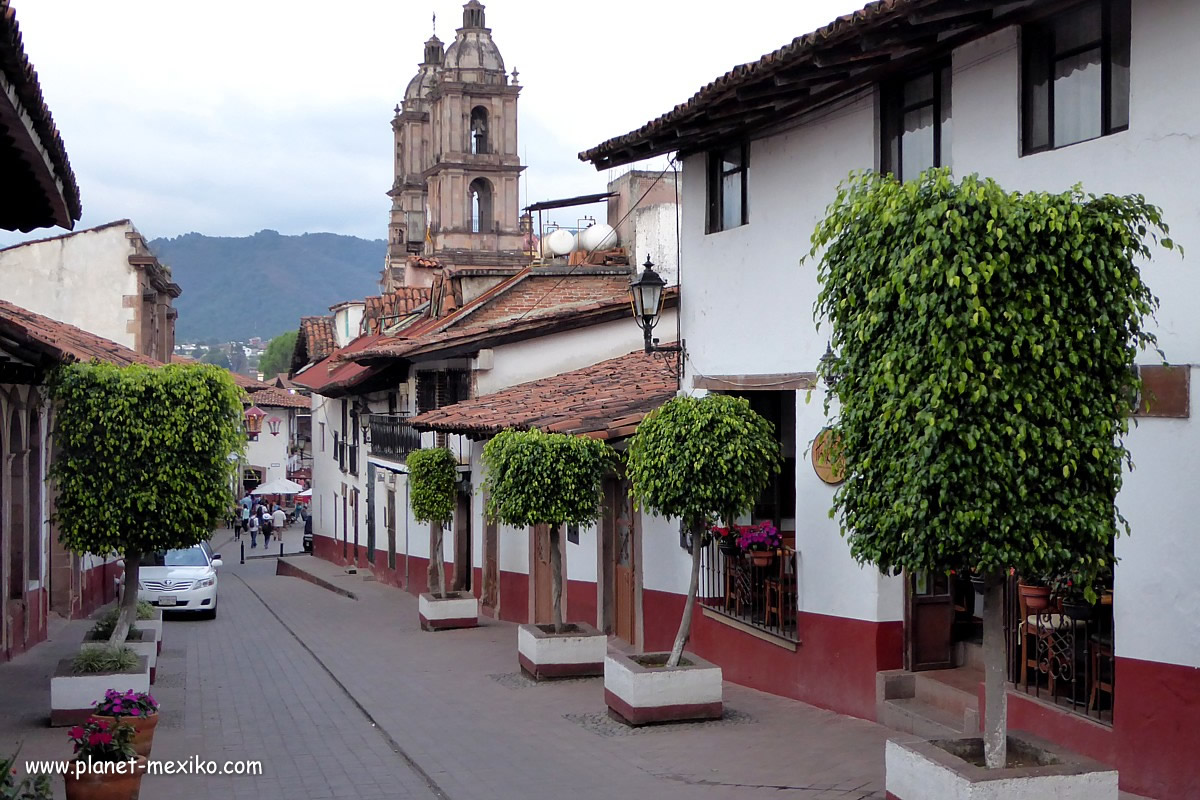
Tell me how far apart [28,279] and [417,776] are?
25.9 m

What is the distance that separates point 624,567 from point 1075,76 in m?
9.81

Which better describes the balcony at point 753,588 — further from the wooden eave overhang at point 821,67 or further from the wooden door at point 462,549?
the wooden door at point 462,549

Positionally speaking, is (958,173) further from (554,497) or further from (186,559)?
(186,559)

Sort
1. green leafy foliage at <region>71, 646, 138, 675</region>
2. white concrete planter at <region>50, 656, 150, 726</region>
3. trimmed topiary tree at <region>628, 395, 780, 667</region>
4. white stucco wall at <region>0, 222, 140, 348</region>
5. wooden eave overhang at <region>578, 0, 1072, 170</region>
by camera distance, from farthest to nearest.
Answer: white stucco wall at <region>0, 222, 140, 348</region> → green leafy foliage at <region>71, 646, 138, 675</region> → white concrete planter at <region>50, 656, 150, 726</region> → trimmed topiary tree at <region>628, 395, 780, 667</region> → wooden eave overhang at <region>578, 0, 1072, 170</region>

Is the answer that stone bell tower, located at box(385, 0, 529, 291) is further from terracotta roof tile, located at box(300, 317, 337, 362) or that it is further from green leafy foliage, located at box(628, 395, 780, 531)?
green leafy foliage, located at box(628, 395, 780, 531)

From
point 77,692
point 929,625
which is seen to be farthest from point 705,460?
point 77,692

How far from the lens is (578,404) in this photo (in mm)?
17438

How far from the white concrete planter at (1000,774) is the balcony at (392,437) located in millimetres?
19148

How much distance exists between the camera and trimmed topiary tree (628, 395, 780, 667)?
35.7ft

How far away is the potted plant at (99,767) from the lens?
788cm

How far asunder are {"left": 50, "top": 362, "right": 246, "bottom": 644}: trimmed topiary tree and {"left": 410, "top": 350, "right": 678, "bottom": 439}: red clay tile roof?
14.0 feet

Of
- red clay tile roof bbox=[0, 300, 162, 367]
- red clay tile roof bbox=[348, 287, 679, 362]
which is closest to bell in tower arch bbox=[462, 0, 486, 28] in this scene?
red clay tile roof bbox=[0, 300, 162, 367]

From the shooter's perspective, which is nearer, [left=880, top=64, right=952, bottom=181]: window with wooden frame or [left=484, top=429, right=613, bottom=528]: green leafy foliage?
[left=880, top=64, right=952, bottom=181]: window with wooden frame

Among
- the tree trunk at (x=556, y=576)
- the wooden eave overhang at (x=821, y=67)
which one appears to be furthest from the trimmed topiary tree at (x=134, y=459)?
the wooden eave overhang at (x=821, y=67)
